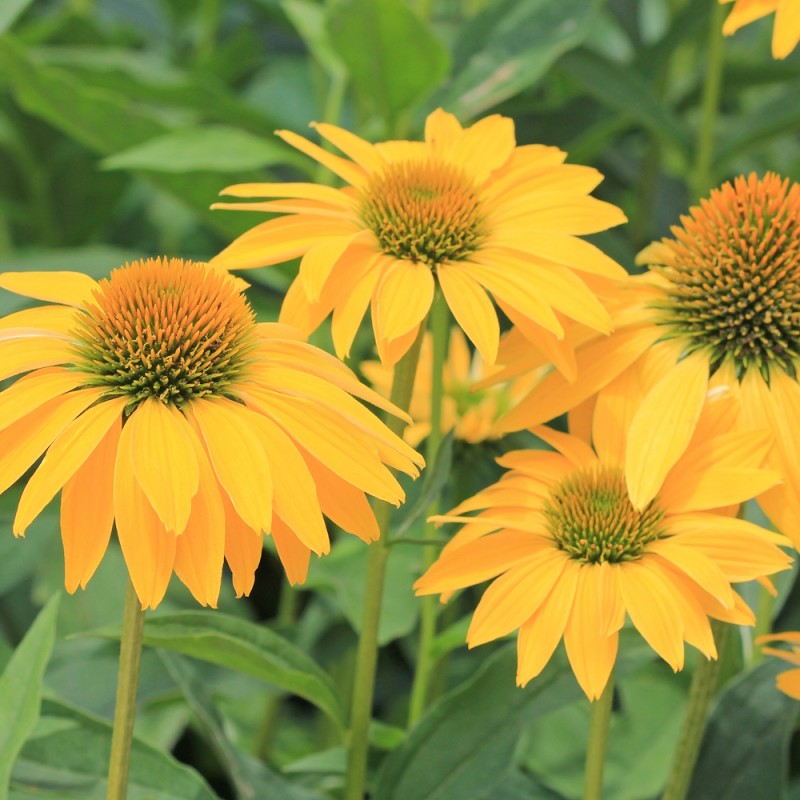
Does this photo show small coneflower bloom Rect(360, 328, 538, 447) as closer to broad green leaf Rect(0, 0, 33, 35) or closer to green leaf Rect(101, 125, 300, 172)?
green leaf Rect(101, 125, 300, 172)

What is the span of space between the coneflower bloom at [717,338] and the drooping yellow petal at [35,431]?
0.72 ft

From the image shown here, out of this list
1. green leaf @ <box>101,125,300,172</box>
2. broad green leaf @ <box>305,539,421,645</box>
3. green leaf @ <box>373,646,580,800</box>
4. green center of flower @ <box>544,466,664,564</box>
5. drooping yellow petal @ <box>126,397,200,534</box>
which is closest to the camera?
drooping yellow petal @ <box>126,397,200,534</box>

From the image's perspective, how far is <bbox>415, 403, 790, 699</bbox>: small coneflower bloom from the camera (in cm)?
53

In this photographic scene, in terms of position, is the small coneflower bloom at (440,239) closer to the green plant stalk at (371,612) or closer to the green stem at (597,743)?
the green plant stalk at (371,612)

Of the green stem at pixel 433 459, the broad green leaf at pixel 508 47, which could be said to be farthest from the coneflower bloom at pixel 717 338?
the broad green leaf at pixel 508 47

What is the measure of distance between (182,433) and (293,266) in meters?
0.51

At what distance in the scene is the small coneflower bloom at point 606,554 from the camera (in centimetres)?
53

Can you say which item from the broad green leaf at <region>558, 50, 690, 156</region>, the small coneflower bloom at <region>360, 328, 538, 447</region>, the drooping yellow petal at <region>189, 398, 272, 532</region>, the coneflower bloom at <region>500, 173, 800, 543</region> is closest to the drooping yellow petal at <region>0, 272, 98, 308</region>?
the drooping yellow petal at <region>189, 398, 272, 532</region>

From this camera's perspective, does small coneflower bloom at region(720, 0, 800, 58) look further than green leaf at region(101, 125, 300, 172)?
No

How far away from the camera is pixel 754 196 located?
0.65 metres

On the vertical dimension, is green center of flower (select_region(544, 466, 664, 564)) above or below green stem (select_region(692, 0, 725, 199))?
below

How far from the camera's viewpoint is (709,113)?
1.07 m

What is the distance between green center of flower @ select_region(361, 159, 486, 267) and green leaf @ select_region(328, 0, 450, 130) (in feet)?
1.18

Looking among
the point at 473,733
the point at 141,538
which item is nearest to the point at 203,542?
the point at 141,538
